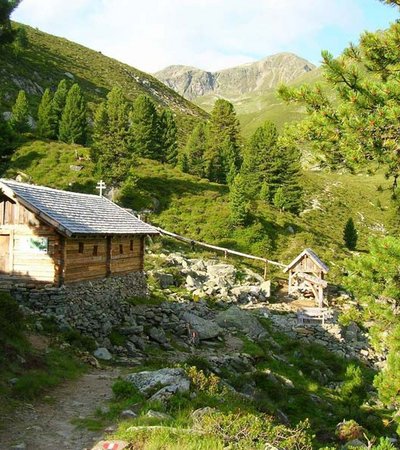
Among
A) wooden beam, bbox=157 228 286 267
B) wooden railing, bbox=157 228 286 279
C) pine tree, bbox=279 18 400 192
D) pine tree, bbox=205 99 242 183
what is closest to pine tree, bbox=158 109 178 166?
pine tree, bbox=205 99 242 183

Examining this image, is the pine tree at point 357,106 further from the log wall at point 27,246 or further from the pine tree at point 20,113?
the pine tree at point 20,113

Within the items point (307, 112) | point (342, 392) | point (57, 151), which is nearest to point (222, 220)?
point (57, 151)

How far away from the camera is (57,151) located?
55.3 metres

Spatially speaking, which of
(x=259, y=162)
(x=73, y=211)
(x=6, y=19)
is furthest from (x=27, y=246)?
(x=259, y=162)

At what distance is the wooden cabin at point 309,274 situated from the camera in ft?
115

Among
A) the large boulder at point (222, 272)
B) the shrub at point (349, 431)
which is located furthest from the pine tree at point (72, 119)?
the shrub at point (349, 431)

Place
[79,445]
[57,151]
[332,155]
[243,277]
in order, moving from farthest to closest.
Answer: [57,151], [243,277], [332,155], [79,445]

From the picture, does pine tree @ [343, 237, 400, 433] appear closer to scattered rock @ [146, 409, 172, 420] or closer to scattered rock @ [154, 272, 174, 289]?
scattered rock @ [146, 409, 172, 420]

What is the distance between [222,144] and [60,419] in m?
58.2

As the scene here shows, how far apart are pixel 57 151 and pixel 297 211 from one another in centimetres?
3038

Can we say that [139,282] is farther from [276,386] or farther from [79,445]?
[79,445]

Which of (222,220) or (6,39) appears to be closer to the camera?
(6,39)

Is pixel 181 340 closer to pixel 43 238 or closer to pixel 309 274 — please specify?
pixel 43 238

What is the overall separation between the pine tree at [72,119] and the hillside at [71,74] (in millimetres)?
10003
